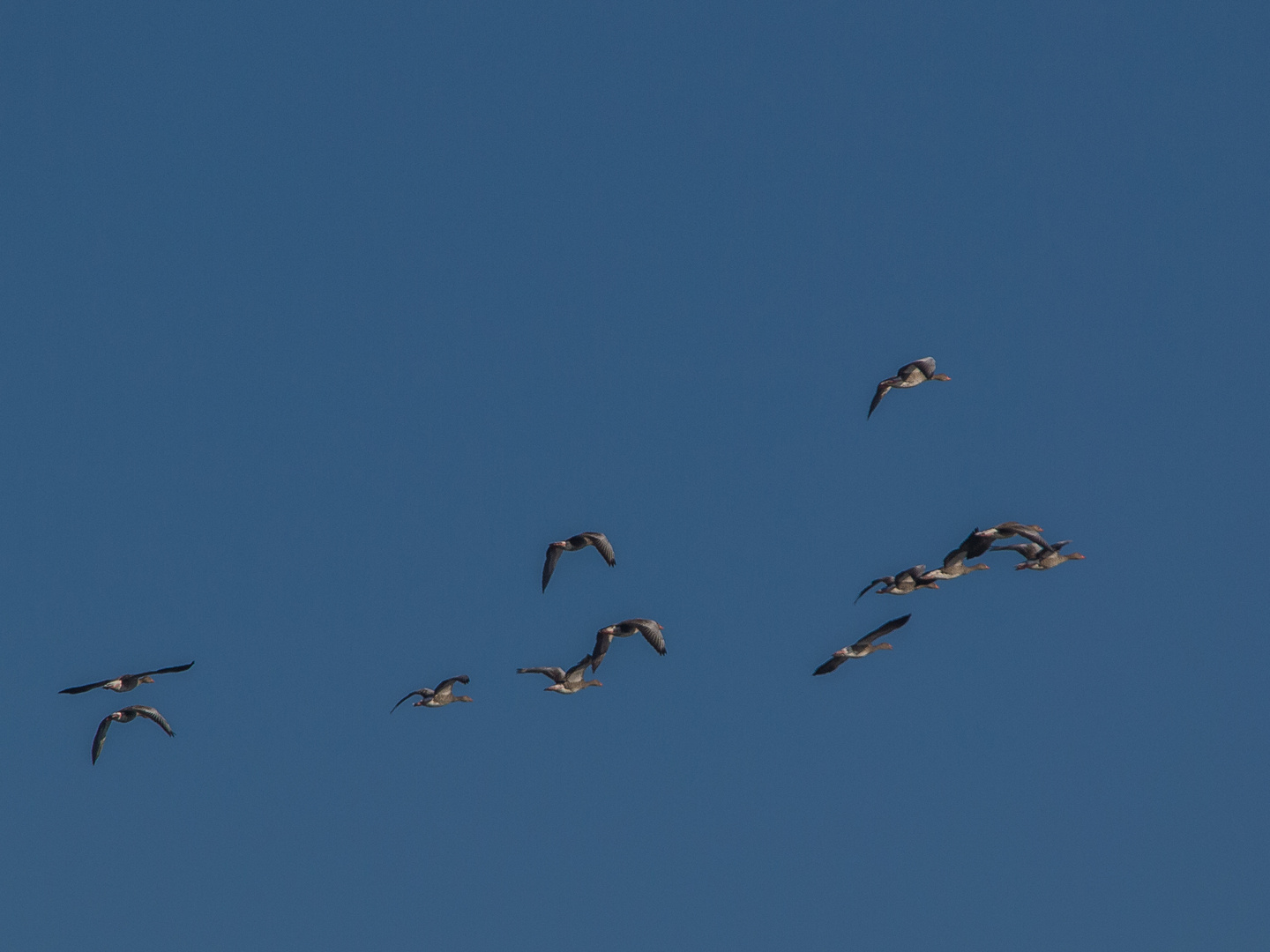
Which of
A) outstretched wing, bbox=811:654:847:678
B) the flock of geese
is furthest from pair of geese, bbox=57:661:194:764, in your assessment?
outstretched wing, bbox=811:654:847:678

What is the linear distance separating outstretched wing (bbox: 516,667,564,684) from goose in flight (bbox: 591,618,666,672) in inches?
122

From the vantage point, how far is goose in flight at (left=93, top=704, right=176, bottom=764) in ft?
125

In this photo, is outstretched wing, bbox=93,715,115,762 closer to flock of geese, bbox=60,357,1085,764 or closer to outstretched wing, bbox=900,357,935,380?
flock of geese, bbox=60,357,1085,764

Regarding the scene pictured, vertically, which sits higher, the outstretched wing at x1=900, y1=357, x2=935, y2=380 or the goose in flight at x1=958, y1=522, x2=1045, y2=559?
the outstretched wing at x1=900, y1=357, x2=935, y2=380

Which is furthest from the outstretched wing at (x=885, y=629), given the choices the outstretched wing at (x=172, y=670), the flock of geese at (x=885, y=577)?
the outstretched wing at (x=172, y=670)

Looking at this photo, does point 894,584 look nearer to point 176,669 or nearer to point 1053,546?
point 1053,546

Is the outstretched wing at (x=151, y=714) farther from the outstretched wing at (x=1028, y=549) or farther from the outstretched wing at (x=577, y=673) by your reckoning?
the outstretched wing at (x=1028, y=549)

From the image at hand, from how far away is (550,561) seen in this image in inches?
1495

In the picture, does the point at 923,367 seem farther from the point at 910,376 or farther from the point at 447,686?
the point at 447,686

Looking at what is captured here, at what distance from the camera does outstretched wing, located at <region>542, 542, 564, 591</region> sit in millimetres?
37688

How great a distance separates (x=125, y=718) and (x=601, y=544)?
10.5 m

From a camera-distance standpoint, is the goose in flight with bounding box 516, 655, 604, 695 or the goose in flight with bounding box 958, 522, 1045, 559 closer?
the goose in flight with bounding box 958, 522, 1045, 559

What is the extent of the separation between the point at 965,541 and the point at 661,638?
637cm

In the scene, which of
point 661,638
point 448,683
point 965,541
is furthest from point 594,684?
point 965,541
